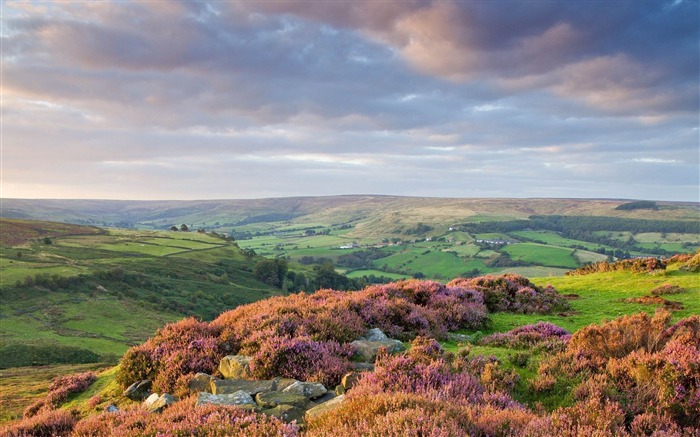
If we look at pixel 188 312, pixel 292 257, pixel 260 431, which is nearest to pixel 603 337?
pixel 260 431

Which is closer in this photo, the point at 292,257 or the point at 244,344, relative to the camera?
the point at 244,344

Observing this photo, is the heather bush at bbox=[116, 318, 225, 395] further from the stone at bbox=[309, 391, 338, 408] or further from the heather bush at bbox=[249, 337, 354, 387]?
the stone at bbox=[309, 391, 338, 408]

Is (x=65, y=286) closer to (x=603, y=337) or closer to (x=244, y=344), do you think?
(x=244, y=344)

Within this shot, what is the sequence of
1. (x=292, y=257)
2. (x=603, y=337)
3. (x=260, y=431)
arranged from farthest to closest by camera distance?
(x=292, y=257)
(x=603, y=337)
(x=260, y=431)

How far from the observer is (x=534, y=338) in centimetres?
1122

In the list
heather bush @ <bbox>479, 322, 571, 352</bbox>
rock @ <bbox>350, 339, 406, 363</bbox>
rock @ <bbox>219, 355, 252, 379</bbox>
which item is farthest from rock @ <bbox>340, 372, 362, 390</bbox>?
heather bush @ <bbox>479, 322, 571, 352</bbox>

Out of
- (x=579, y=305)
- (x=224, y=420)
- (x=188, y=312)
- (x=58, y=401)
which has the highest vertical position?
(x=224, y=420)

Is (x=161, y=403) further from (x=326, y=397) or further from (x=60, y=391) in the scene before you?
(x=60, y=391)

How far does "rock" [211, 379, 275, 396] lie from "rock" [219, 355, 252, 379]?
560mm

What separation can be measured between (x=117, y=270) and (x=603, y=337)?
117 meters

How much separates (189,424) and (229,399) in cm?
138

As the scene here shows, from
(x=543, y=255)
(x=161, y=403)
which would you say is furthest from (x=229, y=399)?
(x=543, y=255)

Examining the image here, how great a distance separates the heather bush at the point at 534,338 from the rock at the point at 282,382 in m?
6.06

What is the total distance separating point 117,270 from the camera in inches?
4112
